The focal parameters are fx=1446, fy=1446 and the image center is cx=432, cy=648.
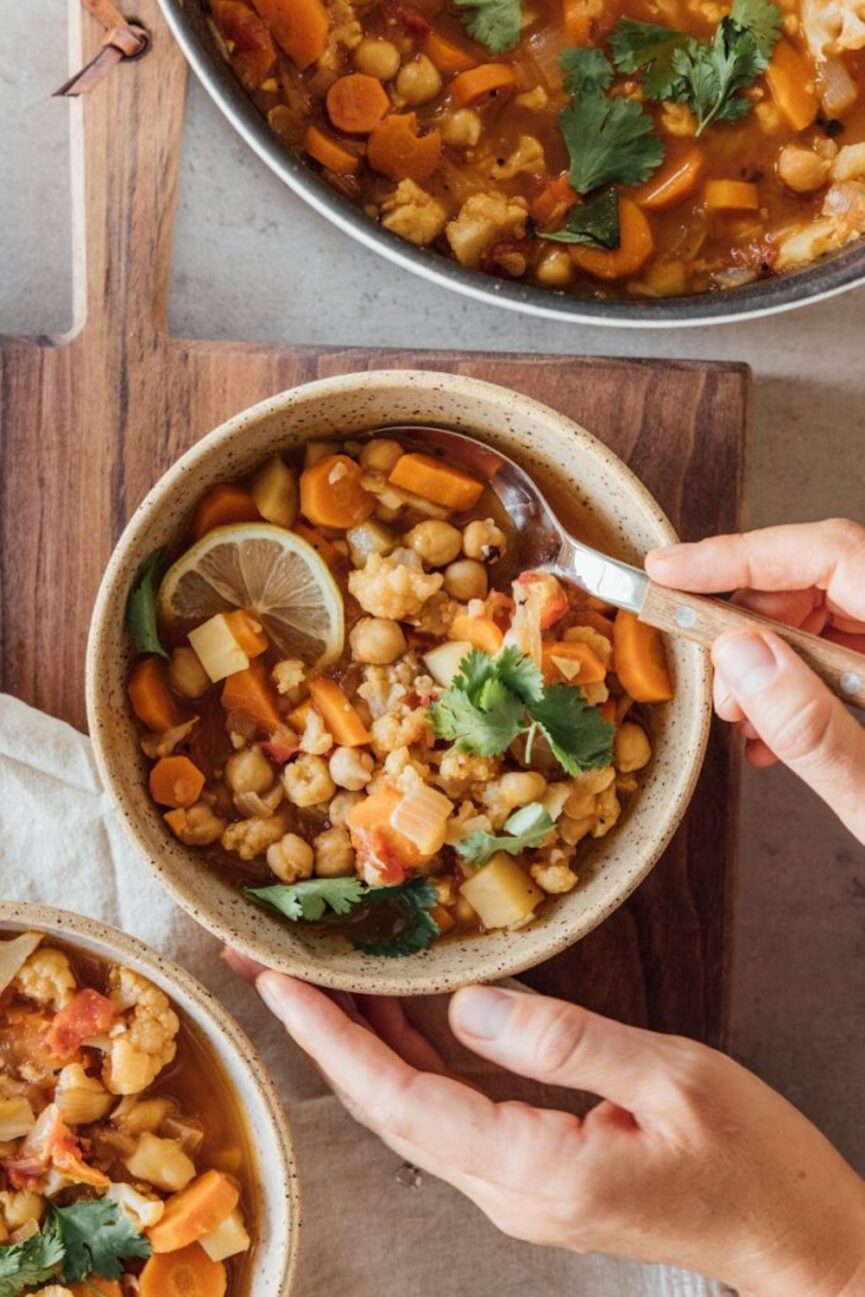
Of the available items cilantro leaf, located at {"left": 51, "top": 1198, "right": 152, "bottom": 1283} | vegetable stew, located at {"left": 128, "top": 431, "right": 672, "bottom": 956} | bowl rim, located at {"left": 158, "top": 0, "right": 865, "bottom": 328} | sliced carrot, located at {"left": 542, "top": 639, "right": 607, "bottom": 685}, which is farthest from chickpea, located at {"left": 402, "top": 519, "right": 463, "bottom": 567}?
cilantro leaf, located at {"left": 51, "top": 1198, "right": 152, "bottom": 1283}

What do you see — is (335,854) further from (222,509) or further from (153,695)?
(222,509)

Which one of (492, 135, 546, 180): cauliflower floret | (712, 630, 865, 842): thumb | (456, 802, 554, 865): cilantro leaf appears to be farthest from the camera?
(492, 135, 546, 180): cauliflower floret

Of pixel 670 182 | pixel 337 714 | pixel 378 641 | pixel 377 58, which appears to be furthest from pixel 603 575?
pixel 377 58

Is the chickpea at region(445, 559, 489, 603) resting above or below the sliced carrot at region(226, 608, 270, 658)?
above

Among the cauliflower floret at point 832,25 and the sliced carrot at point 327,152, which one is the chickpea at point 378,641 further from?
the cauliflower floret at point 832,25

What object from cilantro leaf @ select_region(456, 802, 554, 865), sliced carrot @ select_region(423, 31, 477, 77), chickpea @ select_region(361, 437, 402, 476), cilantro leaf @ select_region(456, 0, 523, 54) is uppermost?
cilantro leaf @ select_region(456, 0, 523, 54)

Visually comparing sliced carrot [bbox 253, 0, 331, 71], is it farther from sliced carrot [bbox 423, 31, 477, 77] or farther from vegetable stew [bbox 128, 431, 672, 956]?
vegetable stew [bbox 128, 431, 672, 956]

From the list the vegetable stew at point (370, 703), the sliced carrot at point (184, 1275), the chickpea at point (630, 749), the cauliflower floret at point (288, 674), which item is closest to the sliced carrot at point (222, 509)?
the vegetable stew at point (370, 703)

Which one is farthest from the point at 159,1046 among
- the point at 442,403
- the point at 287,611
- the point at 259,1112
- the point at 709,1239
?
the point at 442,403
